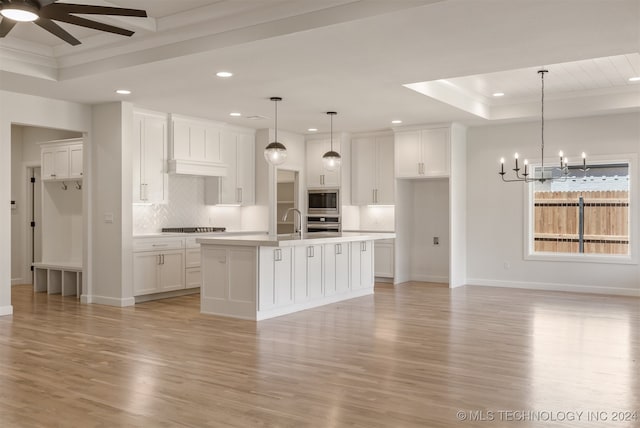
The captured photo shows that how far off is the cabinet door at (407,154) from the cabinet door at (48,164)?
5362 millimetres

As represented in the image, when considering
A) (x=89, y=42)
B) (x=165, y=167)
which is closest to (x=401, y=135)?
(x=165, y=167)

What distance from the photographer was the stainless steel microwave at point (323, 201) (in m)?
10.3

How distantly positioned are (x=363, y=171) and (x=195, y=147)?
307 cm

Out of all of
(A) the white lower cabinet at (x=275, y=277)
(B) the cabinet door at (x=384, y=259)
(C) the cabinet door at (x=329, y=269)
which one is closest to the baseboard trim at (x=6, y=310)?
(A) the white lower cabinet at (x=275, y=277)

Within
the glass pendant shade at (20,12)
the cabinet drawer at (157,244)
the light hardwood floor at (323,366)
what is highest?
the glass pendant shade at (20,12)

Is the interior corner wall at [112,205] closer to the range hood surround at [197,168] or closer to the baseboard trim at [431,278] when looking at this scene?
the range hood surround at [197,168]

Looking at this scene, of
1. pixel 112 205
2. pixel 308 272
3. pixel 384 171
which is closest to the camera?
pixel 308 272

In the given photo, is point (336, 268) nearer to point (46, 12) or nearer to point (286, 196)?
point (286, 196)

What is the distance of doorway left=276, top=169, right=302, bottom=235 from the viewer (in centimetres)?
1061

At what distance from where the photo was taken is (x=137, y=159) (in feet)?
26.0

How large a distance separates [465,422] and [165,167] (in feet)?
20.3

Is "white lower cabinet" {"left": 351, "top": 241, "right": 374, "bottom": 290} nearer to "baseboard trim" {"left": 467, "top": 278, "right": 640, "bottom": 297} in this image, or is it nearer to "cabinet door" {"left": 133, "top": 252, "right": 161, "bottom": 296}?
"baseboard trim" {"left": 467, "top": 278, "right": 640, "bottom": 297}

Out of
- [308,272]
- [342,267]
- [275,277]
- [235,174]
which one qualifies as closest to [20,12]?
[275,277]

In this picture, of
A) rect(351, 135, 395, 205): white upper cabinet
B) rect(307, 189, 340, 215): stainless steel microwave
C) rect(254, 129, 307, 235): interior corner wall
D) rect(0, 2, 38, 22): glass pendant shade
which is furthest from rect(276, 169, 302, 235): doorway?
rect(0, 2, 38, 22): glass pendant shade
